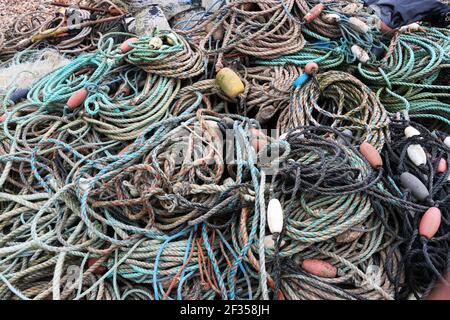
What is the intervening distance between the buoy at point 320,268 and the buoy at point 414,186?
47 cm

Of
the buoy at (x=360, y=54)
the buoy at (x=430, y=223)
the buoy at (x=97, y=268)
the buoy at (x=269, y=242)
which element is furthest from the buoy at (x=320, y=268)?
the buoy at (x=360, y=54)

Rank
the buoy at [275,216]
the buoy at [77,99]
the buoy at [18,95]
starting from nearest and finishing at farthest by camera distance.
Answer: the buoy at [275,216]
the buoy at [77,99]
the buoy at [18,95]

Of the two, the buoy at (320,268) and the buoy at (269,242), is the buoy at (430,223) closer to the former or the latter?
the buoy at (320,268)

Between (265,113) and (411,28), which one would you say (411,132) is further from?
(411,28)

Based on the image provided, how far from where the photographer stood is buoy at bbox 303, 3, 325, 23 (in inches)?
99.1

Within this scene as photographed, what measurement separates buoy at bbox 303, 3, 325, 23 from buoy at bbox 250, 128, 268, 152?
988 millimetres

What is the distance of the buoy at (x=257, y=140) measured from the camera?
6.15 feet

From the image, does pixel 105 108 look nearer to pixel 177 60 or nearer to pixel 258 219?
pixel 177 60

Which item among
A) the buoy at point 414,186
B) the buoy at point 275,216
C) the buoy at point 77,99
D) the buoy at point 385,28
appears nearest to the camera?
the buoy at point 275,216

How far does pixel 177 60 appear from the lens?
234 cm

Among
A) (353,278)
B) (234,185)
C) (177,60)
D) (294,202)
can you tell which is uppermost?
(177,60)

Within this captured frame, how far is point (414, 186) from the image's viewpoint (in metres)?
1.73

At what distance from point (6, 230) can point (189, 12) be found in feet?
6.84
